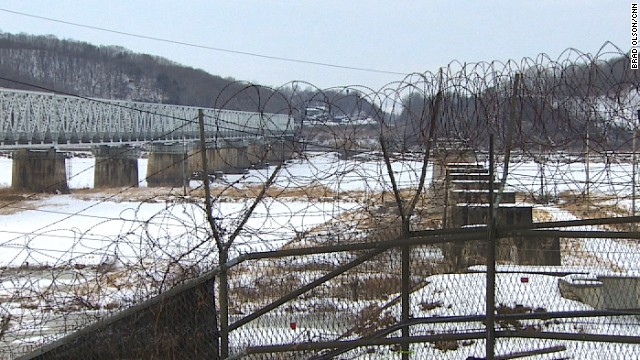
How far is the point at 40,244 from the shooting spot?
21766mm

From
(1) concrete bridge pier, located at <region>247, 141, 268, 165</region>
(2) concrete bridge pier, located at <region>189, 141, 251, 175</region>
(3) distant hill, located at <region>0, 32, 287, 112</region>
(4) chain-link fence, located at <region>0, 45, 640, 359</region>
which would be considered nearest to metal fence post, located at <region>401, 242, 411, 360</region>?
(4) chain-link fence, located at <region>0, 45, 640, 359</region>

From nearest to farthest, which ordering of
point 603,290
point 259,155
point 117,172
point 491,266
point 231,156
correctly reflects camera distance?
point 491,266
point 259,155
point 603,290
point 231,156
point 117,172

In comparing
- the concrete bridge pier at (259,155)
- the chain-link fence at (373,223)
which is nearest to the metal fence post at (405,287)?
the chain-link fence at (373,223)

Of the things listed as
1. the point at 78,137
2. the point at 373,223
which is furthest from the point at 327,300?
the point at 78,137

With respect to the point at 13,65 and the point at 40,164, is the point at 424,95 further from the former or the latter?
the point at 13,65

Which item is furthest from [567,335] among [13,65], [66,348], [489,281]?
[13,65]

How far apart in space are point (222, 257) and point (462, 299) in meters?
4.54

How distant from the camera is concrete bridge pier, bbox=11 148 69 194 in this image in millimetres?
42969

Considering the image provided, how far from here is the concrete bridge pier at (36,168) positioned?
→ 4297 cm

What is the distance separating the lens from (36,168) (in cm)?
4491

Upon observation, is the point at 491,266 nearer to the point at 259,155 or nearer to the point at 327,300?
the point at 327,300

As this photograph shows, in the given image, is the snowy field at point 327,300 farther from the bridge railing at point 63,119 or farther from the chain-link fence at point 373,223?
the bridge railing at point 63,119

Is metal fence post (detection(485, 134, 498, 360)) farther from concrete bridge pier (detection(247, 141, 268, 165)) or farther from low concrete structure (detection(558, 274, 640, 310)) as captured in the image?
low concrete structure (detection(558, 274, 640, 310))

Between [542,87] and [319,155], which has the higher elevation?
[542,87]
